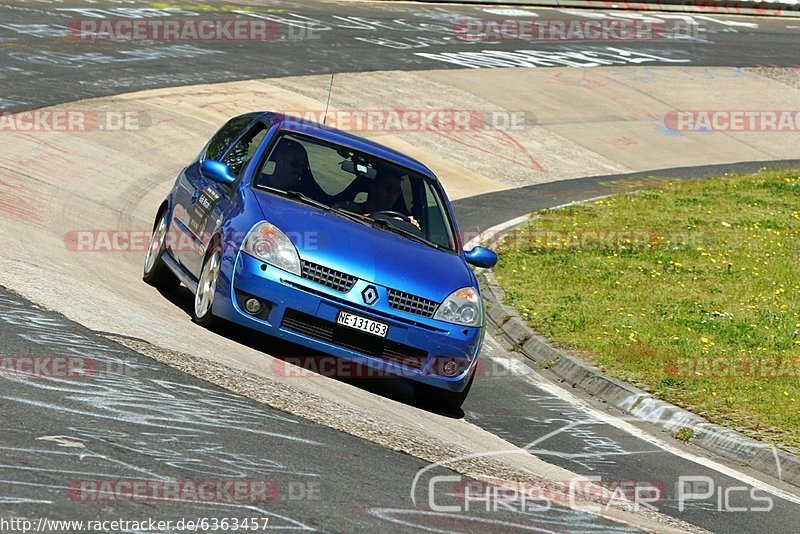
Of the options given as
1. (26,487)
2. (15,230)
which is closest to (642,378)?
(15,230)

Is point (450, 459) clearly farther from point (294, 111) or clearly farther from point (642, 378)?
point (294, 111)

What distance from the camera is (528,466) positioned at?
26.0ft

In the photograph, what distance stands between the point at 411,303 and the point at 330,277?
0.59m

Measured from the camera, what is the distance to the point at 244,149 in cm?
1055

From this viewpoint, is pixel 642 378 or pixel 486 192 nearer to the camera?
pixel 642 378

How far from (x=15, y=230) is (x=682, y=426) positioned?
19.0 ft

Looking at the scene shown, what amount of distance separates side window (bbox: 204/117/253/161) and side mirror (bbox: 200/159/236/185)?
2.81ft

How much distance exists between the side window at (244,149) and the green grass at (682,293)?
342 centimetres
